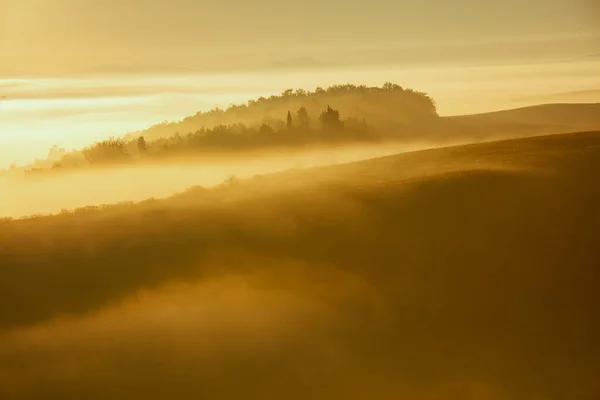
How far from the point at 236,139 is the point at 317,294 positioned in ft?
40.7

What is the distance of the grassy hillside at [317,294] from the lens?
18.3ft

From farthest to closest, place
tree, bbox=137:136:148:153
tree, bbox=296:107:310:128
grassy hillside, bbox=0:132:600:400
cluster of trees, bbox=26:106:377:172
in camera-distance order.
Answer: tree, bbox=296:107:310:128
tree, bbox=137:136:148:153
cluster of trees, bbox=26:106:377:172
grassy hillside, bbox=0:132:600:400

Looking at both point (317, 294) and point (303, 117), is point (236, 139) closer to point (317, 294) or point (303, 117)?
point (303, 117)

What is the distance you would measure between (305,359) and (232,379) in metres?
0.70

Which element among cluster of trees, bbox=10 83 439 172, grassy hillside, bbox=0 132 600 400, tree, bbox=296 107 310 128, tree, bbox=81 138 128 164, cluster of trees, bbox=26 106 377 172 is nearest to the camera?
grassy hillside, bbox=0 132 600 400

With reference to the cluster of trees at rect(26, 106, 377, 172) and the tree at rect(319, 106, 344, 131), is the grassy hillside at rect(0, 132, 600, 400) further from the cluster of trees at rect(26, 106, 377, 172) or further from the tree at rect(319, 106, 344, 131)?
the tree at rect(319, 106, 344, 131)

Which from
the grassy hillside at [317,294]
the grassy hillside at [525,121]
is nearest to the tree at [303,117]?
the grassy hillside at [525,121]

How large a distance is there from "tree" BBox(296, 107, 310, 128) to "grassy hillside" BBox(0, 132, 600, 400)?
10.1 metres

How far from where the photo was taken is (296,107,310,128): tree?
19047 millimetres

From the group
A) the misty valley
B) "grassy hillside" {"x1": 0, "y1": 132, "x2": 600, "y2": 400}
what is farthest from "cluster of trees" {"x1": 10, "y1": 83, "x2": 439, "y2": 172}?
"grassy hillside" {"x1": 0, "y1": 132, "x2": 600, "y2": 400}

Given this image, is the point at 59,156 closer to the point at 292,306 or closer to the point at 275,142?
the point at 275,142

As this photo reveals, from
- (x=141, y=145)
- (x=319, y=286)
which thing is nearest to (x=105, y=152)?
(x=141, y=145)

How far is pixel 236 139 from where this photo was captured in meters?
18.5

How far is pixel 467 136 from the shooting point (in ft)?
64.4
